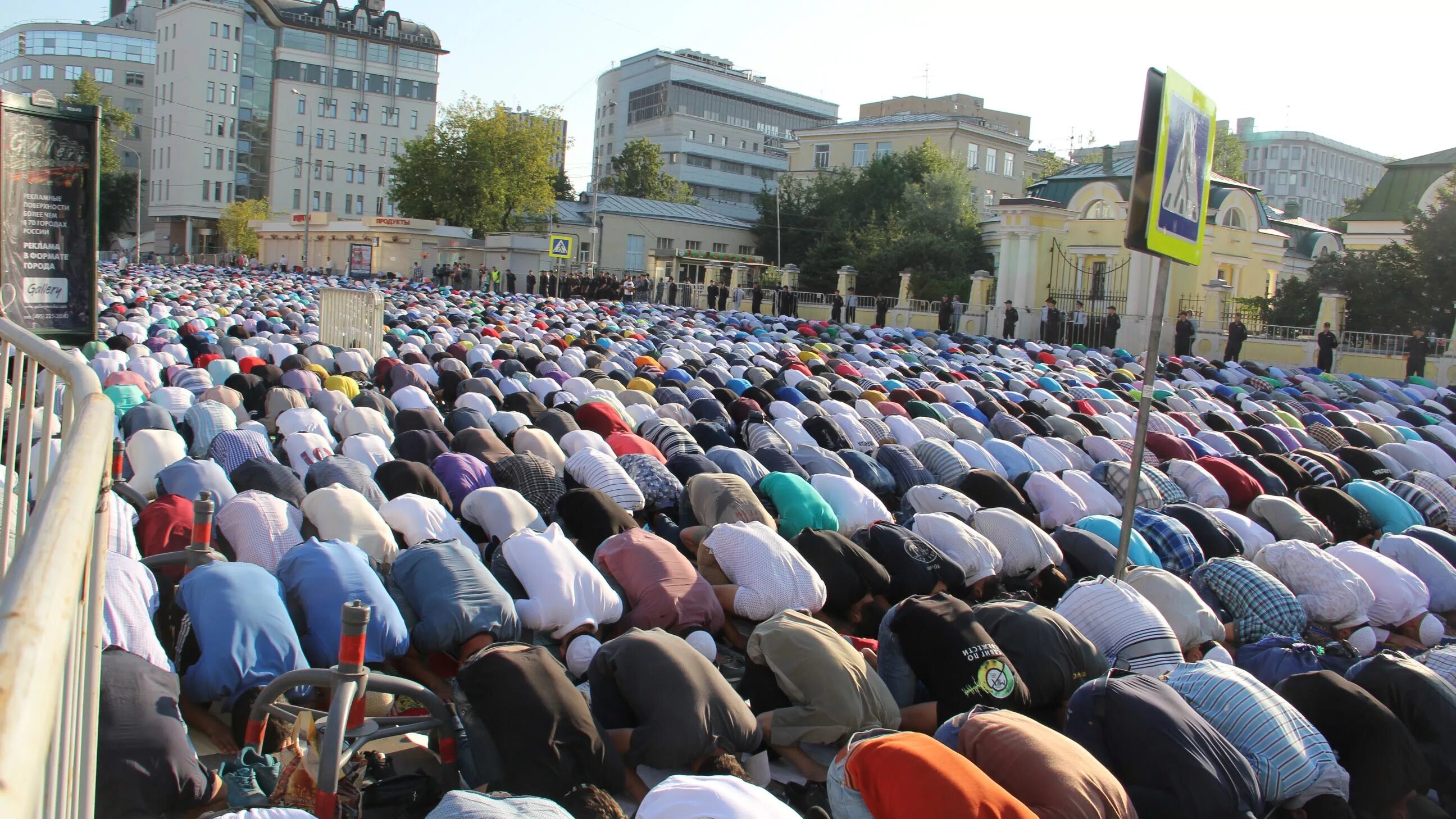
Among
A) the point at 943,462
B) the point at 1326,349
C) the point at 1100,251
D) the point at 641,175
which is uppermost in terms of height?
the point at 641,175

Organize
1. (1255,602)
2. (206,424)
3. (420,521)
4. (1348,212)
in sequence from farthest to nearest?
1. (1348,212)
2. (206,424)
3. (1255,602)
4. (420,521)

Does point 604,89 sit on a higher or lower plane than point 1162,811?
higher

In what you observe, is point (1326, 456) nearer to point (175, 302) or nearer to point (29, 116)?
point (29, 116)

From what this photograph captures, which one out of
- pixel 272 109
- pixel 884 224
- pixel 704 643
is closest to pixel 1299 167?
pixel 884 224

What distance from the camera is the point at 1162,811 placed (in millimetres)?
4754

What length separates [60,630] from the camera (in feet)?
4.11

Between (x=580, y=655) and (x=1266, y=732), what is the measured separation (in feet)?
11.7

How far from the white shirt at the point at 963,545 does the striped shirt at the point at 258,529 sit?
175 inches

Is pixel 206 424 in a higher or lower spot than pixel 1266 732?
higher

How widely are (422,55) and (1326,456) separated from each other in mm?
82541

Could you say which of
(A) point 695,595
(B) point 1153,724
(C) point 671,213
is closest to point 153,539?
(A) point 695,595

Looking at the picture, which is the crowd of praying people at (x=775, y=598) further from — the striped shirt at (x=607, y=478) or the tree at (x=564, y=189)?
the tree at (x=564, y=189)

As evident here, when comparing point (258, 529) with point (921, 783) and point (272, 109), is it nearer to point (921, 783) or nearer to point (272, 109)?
point (921, 783)

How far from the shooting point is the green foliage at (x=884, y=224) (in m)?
45.0
